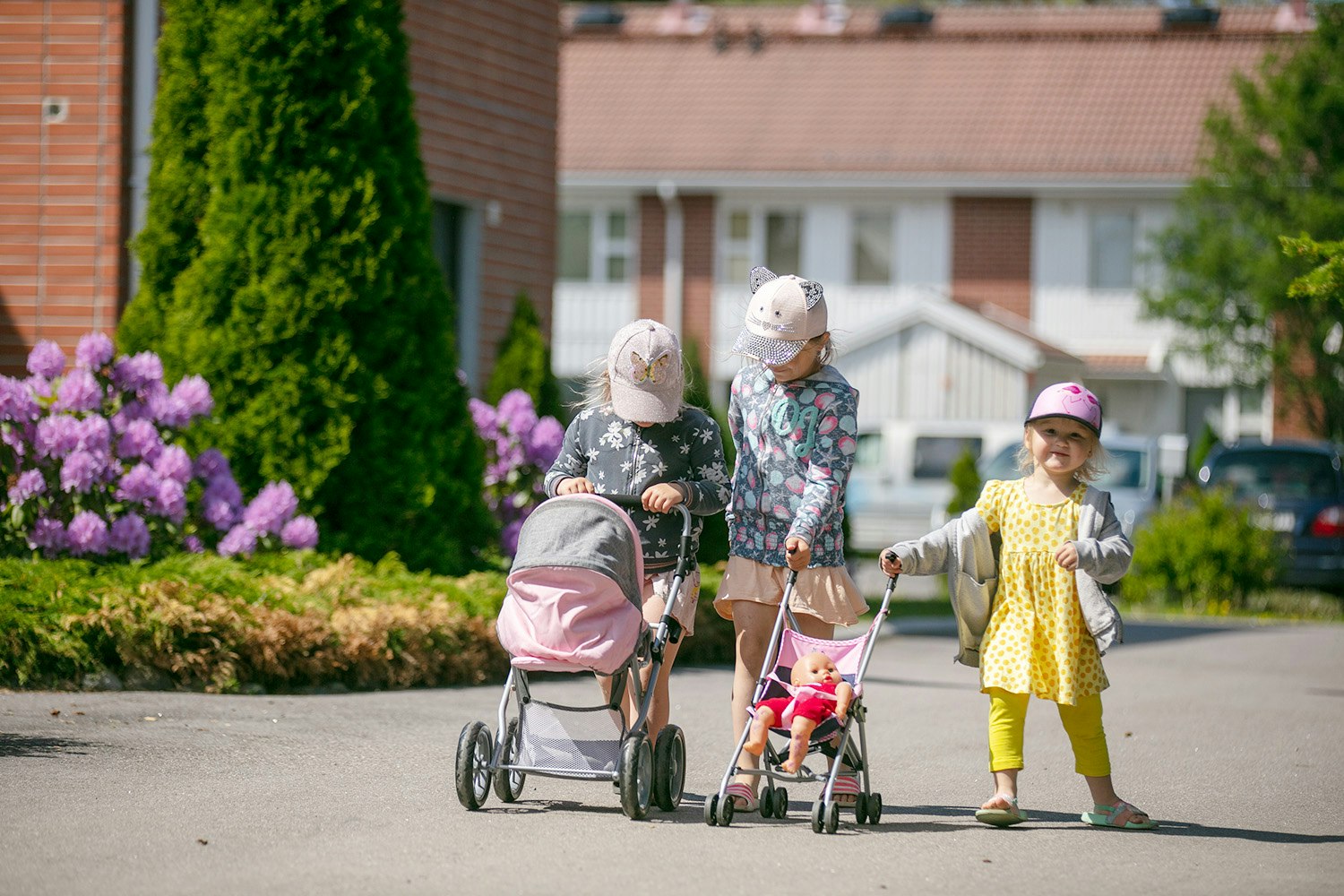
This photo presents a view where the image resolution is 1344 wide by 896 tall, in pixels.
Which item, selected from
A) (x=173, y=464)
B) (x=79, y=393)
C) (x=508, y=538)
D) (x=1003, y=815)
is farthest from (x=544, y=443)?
(x=1003, y=815)

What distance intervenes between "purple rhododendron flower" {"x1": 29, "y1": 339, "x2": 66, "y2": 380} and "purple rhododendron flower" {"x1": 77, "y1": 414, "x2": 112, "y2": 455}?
555 millimetres

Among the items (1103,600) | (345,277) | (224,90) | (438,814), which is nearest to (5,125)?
(224,90)

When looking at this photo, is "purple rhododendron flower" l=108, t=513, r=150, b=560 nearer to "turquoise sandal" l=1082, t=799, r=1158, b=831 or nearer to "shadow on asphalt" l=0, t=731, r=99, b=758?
"shadow on asphalt" l=0, t=731, r=99, b=758

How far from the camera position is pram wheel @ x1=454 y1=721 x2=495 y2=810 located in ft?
19.8

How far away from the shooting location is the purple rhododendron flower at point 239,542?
9734 mm

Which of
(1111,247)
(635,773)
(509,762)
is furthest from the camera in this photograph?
(1111,247)

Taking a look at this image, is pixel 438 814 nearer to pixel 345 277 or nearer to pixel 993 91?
pixel 345 277

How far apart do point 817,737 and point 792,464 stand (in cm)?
100

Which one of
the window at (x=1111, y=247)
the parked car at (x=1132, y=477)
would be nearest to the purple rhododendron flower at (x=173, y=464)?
the parked car at (x=1132, y=477)

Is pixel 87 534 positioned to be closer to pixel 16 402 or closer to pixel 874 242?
pixel 16 402

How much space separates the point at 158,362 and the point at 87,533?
1.04m

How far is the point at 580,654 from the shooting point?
235 inches

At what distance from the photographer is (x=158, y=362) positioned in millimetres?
9688

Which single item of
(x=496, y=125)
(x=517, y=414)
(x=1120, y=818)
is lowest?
(x=1120, y=818)
